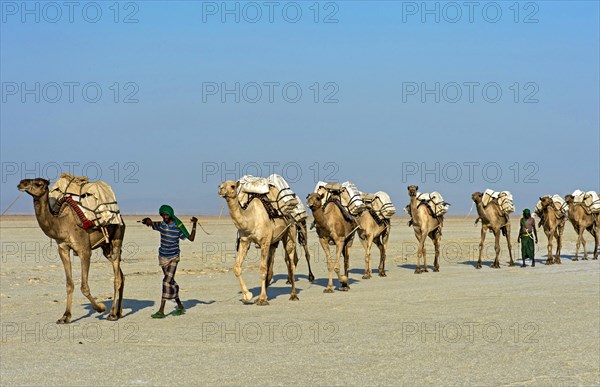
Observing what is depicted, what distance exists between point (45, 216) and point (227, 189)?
3.64m

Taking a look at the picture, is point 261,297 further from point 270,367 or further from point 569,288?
point 569,288

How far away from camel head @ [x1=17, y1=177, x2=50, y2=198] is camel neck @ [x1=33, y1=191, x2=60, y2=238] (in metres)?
0.13

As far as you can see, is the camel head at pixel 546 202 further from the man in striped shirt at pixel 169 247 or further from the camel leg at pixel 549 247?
the man in striped shirt at pixel 169 247

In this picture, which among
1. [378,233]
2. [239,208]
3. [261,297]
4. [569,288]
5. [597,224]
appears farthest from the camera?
[597,224]

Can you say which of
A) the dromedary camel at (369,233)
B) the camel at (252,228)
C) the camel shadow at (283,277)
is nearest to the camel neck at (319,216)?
the camel at (252,228)

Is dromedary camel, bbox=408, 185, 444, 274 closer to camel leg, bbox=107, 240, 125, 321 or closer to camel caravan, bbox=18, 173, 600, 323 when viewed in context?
camel caravan, bbox=18, 173, 600, 323

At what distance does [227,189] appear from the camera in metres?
16.6

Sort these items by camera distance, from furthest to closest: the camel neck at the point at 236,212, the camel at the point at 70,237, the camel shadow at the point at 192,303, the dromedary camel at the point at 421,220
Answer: the dromedary camel at the point at 421,220
the camel shadow at the point at 192,303
the camel neck at the point at 236,212
the camel at the point at 70,237

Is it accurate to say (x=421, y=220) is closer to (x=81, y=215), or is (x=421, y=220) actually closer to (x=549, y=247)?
(x=549, y=247)

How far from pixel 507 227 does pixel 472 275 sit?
208 inches

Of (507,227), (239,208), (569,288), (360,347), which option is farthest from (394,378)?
(507,227)

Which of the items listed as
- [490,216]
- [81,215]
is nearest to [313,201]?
[81,215]

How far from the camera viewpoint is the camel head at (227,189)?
54.5ft

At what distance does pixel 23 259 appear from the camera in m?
33.6
